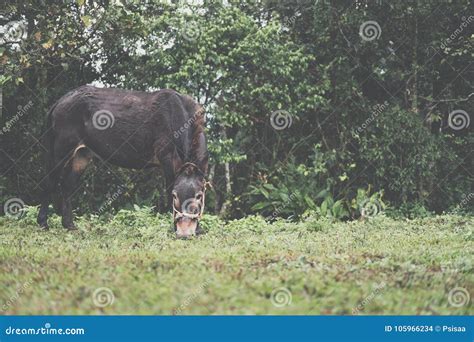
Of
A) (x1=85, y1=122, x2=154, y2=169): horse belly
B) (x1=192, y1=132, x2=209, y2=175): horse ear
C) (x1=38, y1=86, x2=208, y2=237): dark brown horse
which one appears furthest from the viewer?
(x1=85, y1=122, x2=154, y2=169): horse belly

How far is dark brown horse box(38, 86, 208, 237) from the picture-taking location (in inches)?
386

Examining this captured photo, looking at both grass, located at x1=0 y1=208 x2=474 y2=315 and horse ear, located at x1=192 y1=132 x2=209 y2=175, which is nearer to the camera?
grass, located at x1=0 y1=208 x2=474 y2=315

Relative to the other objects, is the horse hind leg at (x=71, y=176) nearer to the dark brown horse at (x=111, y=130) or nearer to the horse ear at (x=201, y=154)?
the dark brown horse at (x=111, y=130)

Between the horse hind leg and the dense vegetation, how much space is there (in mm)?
2574

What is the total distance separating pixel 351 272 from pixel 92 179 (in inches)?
349

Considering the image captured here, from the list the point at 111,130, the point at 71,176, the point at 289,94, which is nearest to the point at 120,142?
the point at 111,130

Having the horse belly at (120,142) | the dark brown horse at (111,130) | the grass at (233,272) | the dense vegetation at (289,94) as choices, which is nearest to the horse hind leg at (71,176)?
the dark brown horse at (111,130)

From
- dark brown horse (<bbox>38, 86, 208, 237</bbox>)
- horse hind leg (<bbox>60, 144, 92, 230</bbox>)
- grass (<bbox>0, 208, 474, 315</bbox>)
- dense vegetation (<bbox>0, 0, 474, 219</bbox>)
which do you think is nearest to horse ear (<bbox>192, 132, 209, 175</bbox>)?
dark brown horse (<bbox>38, 86, 208, 237</bbox>)

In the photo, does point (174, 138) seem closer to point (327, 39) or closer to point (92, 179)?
point (92, 179)

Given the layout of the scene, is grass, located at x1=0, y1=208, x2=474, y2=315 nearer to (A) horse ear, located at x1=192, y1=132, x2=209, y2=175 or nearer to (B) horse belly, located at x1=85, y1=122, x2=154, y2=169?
(A) horse ear, located at x1=192, y1=132, x2=209, y2=175

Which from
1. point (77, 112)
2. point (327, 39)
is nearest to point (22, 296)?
point (77, 112)

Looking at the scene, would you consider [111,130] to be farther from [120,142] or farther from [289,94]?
[289,94]

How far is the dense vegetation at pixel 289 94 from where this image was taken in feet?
41.6

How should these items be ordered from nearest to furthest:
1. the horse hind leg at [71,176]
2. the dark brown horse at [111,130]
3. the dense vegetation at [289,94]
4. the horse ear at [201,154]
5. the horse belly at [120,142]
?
the horse ear at [201,154], the dark brown horse at [111,130], the horse hind leg at [71,176], the horse belly at [120,142], the dense vegetation at [289,94]
